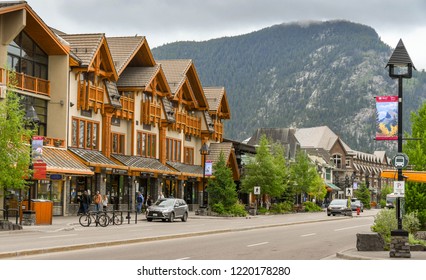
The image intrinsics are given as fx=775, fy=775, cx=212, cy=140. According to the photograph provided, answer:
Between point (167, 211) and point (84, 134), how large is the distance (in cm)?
1142

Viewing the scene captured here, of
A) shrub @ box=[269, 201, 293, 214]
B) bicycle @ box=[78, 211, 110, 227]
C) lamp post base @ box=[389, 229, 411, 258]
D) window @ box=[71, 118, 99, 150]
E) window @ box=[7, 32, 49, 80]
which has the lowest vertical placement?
shrub @ box=[269, 201, 293, 214]

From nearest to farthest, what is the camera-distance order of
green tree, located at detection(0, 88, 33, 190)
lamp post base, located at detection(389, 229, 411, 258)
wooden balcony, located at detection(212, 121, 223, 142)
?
lamp post base, located at detection(389, 229, 411, 258) → green tree, located at detection(0, 88, 33, 190) → wooden balcony, located at detection(212, 121, 223, 142)

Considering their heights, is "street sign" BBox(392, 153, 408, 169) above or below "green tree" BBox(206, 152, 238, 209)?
above

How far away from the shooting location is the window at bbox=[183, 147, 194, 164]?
254 feet


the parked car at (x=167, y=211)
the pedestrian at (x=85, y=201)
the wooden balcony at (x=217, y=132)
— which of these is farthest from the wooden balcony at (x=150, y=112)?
the parked car at (x=167, y=211)

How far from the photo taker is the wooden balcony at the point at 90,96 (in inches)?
2144

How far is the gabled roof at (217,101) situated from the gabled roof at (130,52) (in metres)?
17.3

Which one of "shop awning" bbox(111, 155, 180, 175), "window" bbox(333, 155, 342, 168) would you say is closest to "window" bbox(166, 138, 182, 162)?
"shop awning" bbox(111, 155, 180, 175)

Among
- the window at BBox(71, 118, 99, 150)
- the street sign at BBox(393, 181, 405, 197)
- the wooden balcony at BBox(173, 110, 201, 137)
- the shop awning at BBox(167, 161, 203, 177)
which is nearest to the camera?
the street sign at BBox(393, 181, 405, 197)

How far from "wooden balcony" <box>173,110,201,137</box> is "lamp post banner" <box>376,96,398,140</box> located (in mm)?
50549

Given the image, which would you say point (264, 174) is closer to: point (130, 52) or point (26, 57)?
point (130, 52)

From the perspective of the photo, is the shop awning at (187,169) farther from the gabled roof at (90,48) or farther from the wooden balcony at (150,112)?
the gabled roof at (90,48)

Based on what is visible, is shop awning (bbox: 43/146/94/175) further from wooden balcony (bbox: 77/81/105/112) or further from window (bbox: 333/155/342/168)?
window (bbox: 333/155/342/168)

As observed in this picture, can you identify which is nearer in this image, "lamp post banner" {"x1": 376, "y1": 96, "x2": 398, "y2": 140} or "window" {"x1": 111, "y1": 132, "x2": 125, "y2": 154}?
"lamp post banner" {"x1": 376, "y1": 96, "x2": 398, "y2": 140}
